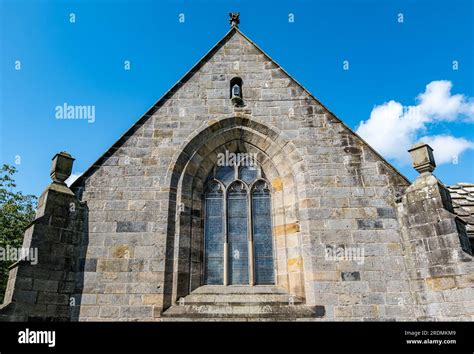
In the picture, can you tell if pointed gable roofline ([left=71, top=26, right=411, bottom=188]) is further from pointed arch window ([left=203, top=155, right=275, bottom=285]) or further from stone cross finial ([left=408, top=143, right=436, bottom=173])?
pointed arch window ([left=203, top=155, right=275, bottom=285])

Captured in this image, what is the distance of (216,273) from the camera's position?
7.07 metres

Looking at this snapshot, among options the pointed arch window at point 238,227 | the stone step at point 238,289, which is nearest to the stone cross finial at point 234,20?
the pointed arch window at point 238,227

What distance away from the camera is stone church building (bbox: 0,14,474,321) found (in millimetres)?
6105

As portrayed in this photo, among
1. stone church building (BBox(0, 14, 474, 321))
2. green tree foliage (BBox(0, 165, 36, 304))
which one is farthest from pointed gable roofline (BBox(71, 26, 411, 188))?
green tree foliage (BBox(0, 165, 36, 304))

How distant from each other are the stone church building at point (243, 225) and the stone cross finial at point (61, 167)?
0.10 feet

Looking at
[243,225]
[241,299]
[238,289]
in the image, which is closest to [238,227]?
[243,225]

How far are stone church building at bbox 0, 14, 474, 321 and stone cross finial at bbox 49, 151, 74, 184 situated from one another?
0.03m

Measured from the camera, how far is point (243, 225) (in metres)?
7.53

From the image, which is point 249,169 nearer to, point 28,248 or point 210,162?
point 210,162

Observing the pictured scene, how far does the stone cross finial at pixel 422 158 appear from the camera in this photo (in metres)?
6.96

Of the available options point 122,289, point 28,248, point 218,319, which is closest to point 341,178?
point 218,319

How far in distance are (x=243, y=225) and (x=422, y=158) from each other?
4006 mm

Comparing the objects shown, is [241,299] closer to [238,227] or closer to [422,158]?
[238,227]
